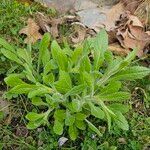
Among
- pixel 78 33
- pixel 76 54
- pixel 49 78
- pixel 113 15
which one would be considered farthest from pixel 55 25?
pixel 49 78

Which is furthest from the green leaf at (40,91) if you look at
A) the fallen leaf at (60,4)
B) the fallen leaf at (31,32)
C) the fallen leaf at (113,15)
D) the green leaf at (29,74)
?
the fallen leaf at (60,4)

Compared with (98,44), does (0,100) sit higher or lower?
lower

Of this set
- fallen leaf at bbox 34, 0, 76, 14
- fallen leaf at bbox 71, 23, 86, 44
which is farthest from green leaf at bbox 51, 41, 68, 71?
fallen leaf at bbox 34, 0, 76, 14

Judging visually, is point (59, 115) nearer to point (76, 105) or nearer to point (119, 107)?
point (76, 105)

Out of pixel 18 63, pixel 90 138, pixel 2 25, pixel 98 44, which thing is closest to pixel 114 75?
pixel 98 44

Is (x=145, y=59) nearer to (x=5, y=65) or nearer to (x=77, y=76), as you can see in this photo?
(x=77, y=76)

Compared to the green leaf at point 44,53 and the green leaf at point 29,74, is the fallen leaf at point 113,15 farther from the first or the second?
the green leaf at point 29,74
